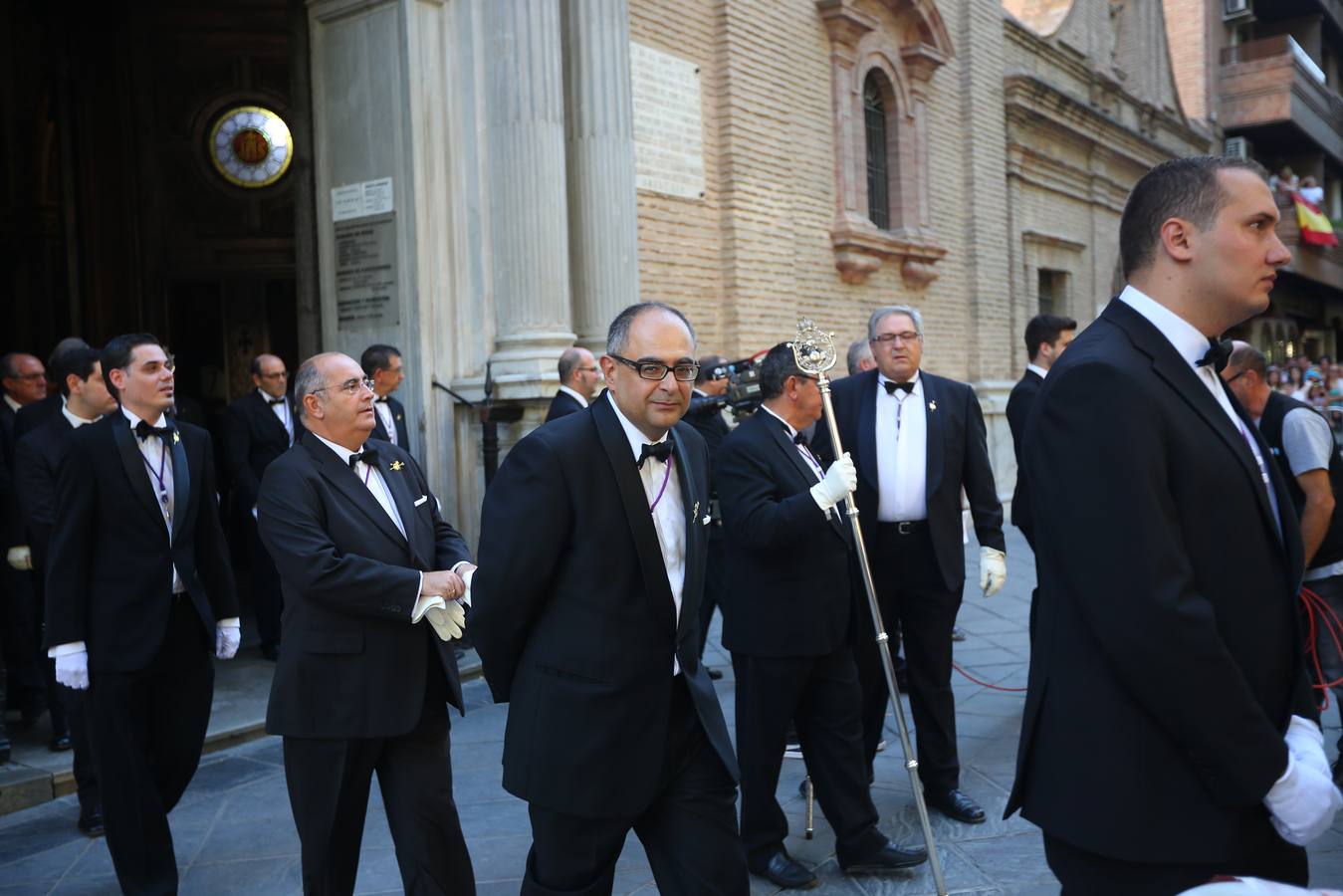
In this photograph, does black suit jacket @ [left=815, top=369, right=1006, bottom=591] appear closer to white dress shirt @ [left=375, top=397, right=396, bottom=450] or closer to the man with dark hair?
the man with dark hair

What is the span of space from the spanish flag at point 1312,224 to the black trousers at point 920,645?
27.7m

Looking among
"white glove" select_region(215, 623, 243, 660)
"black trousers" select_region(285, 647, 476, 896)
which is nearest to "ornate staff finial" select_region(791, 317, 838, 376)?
"black trousers" select_region(285, 647, 476, 896)

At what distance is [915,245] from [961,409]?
8.90 m

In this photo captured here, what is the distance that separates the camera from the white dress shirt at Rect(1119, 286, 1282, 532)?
6.91 feet

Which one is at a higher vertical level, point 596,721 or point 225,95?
point 225,95

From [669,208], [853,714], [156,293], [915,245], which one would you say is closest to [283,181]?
[156,293]

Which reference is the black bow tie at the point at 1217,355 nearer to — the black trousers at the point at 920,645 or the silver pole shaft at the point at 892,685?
the silver pole shaft at the point at 892,685

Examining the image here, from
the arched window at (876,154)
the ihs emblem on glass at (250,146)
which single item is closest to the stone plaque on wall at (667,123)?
the arched window at (876,154)

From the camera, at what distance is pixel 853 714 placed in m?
4.16

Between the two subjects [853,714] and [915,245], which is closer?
[853,714]

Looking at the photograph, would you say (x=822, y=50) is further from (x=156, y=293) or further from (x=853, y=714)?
(x=853, y=714)

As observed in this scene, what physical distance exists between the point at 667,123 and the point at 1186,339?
8.43m

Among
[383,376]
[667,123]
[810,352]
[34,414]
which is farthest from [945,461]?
[667,123]

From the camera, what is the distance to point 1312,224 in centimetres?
2842
